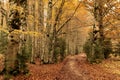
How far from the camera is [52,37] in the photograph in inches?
797

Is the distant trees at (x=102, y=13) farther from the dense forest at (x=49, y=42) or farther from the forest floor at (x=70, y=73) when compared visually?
the forest floor at (x=70, y=73)

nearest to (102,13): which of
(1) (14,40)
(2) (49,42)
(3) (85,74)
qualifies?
(2) (49,42)

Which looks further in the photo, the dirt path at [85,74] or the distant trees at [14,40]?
the dirt path at [85,74]

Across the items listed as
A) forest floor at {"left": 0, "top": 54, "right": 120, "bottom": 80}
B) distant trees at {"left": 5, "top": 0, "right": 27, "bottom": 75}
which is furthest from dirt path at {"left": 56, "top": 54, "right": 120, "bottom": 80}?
distant trees at {"left": 5, "top": 0, "right": 27, "bottom": 75}

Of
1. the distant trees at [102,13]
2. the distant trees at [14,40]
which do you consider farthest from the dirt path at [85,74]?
the distant trees at [102,13]

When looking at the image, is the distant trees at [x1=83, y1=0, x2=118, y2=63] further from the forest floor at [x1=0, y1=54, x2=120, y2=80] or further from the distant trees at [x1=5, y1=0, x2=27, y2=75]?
the distant trees at [x1=5, y1=0, x2=27, y2=75]

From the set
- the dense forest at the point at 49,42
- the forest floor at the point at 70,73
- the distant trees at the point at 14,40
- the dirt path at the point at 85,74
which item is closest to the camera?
the distant trees at the point at 14,40

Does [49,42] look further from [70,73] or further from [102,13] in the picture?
[102,13]

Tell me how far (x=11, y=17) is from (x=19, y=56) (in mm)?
2398

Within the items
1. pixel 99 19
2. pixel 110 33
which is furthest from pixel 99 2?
pixel 110 33

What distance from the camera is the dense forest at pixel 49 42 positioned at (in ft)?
35.9

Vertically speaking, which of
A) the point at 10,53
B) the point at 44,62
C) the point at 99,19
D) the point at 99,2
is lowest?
the point at 44,62

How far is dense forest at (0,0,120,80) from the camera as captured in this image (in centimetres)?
1095

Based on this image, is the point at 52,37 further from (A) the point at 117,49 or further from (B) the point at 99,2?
(A) the point at 117,49
